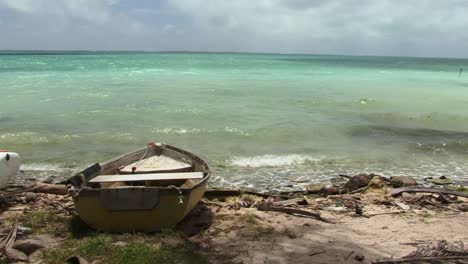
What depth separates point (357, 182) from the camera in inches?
392

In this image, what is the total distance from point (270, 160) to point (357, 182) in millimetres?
3043

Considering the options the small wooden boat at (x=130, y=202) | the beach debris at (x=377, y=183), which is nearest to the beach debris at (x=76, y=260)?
the small wooden boat at (x=130, y=202)

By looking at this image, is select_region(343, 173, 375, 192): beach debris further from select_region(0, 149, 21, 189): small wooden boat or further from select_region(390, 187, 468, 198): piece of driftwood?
select_region(0, 149, 21, 189): small wooden boat

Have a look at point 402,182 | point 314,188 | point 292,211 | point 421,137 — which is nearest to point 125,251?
point 292,211

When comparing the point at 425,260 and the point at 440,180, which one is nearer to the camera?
the point at 425,260

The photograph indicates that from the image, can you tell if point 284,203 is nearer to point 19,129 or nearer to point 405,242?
point 405,242

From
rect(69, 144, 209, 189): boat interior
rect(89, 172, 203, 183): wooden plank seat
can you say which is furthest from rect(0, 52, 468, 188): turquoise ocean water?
rect(89, 172, 203, 183): wooden plank seat

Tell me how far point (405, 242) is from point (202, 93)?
78.1 ft

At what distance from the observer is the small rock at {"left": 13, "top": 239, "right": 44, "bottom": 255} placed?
6.07m

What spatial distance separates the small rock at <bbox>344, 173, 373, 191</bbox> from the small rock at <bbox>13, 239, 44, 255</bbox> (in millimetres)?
6358

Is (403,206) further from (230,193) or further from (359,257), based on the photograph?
(230,193)

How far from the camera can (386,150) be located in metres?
13.7

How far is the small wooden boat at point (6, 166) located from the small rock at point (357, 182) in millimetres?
6968

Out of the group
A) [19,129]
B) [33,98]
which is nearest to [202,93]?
[33,98]
